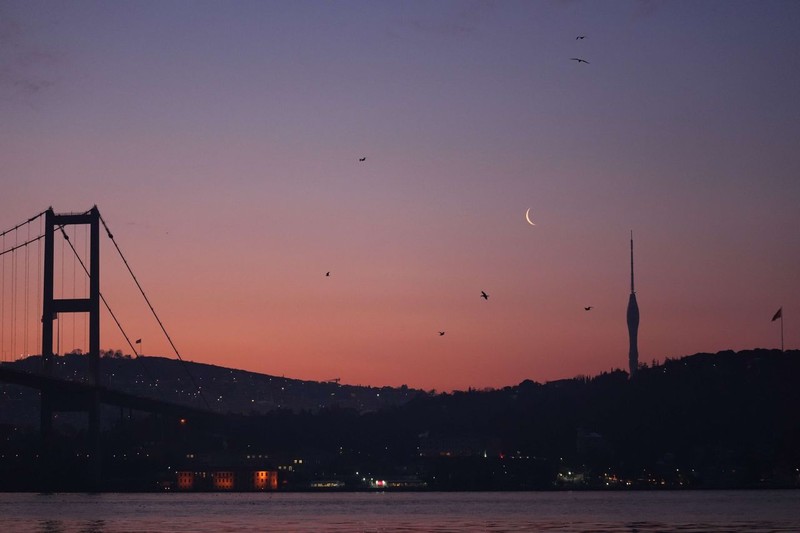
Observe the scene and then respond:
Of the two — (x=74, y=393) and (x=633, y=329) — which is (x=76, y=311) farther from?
(x=633, y=329)

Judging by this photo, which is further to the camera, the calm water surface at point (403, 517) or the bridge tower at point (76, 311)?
A: the bridge tower at point (76, 311)

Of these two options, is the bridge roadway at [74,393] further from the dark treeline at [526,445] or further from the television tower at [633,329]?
the television tower at [633,329]

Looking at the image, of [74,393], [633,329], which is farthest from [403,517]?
[633,329]

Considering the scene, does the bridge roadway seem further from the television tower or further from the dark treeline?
the television tower

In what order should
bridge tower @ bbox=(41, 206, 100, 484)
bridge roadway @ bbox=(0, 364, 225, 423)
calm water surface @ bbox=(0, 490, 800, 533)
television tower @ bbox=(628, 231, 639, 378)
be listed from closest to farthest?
calm water surface @ bbox=(0, 490, 800, 533) < bridge roadway @ bbox=(0, 364, 225, 423) < bridge tower @ bbox=(41, 206, 100, 484) < television tower @ bbox=(628, 231, 639, 378)

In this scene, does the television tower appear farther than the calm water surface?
Yes

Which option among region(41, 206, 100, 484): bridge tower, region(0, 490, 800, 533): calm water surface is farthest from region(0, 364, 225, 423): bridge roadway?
region(0, 490, 800, 533): calm water surface

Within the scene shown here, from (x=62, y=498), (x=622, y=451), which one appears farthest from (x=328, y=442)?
(x=62, y=498)

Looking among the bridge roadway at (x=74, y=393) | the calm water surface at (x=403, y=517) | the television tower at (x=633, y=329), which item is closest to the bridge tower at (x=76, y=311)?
the bridge roadway at (x=74, y=393)
